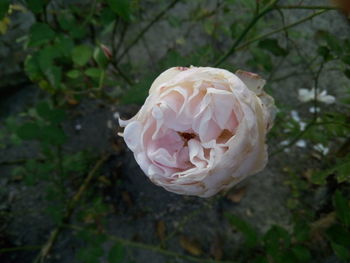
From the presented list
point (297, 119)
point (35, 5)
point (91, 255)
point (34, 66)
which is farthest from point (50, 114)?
point (297, 119)

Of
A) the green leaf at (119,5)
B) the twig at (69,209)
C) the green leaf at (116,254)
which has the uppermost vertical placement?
the green leaf at (119,5)

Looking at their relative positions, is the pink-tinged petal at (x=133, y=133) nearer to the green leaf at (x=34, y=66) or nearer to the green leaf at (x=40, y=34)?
the green leaf at (x=40, y=34)

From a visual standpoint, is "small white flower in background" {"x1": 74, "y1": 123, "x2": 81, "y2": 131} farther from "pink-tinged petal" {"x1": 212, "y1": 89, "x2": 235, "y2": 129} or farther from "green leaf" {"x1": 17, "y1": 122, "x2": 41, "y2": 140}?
"pink-tinged petal" {"x1": 212, "y1": 89, "x2": 235, "y2": 129}

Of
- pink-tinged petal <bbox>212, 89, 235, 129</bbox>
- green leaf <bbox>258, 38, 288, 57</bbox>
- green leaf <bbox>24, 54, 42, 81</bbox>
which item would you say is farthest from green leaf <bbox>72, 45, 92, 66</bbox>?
pink-tinged petal <bbox>212, 89, 235, 129</bbox>

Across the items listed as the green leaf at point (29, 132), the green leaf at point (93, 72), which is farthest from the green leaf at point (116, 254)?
the green leaf at point (93, 72)

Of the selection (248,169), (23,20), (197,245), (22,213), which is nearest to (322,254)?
(197,245)
